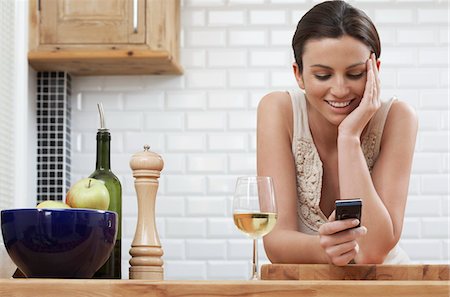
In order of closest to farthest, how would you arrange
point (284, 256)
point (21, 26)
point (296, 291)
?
point (296, 291) < point (284, 256) < point (21, 26)

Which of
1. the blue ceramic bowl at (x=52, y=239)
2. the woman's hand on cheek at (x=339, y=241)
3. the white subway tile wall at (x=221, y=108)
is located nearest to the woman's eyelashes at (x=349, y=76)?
the woman's hand on cheek at (x=339, y=241)

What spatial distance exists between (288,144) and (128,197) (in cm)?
165

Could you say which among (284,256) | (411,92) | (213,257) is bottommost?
(213,257)

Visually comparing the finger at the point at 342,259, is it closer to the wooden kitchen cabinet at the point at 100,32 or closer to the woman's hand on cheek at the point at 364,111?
the woman's hand on cheek at the point at 364,111

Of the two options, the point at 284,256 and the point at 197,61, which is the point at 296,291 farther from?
the point at 197,61

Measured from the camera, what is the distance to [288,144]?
2.38 m

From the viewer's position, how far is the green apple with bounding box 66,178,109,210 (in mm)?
1575

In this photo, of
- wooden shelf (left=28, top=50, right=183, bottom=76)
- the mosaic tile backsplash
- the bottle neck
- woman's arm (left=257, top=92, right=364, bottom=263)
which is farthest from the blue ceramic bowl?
the mosaic tile backsplash

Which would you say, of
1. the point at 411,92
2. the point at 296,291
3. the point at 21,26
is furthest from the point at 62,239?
the point at 411,92

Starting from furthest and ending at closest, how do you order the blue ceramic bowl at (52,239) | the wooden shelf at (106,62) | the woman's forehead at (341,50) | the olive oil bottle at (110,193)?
the wooden shelf at (106,62)
the woman's forehead at (341,50)
the olive oil bottle at (110,193)
the blue ceramic bowl at (52,239)

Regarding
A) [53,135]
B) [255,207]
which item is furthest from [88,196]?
[53,135]

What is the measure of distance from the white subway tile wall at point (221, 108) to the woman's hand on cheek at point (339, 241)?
2237 mm

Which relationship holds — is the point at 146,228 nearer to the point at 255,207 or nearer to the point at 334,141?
the point at 255,207

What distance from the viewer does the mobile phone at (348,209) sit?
1.48 m
